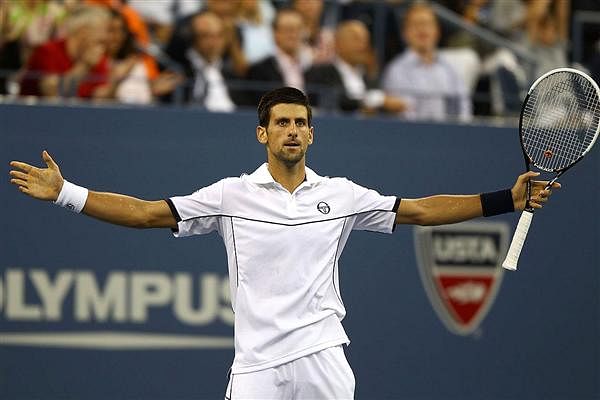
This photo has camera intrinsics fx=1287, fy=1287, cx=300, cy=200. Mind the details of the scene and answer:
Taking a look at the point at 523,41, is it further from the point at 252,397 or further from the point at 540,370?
the point at 252,397

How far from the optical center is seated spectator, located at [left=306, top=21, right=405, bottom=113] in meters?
10.6

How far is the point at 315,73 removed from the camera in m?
10.5

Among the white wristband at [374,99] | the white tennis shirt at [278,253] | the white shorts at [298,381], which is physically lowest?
the white shorts at [298,381]

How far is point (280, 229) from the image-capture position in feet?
20.0

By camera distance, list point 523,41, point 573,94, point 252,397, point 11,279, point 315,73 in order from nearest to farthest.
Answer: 1. point 252,397
2. point 573,94
3. point 11,279
4. point 315,73
5. point 523,41

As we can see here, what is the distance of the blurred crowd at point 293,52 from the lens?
9.66 meters

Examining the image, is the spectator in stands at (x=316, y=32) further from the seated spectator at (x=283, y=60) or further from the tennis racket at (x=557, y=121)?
the tennis racket at (x=557, y=121)

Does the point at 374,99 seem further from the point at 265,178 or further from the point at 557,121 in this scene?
the point at 265,178

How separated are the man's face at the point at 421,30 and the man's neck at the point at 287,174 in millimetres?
4860

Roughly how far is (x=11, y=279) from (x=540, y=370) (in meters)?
4.51

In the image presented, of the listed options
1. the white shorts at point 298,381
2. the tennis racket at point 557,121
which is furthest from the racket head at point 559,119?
the white shorts at point 298,381

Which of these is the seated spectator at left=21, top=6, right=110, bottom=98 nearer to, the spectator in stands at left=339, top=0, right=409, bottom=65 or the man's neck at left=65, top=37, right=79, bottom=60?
the man's neck at left=65, top=37, right=79, bottom=60

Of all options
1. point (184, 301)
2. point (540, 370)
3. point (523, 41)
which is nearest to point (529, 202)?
point (184, 301)

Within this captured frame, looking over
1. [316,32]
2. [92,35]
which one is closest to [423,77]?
[316,32]
